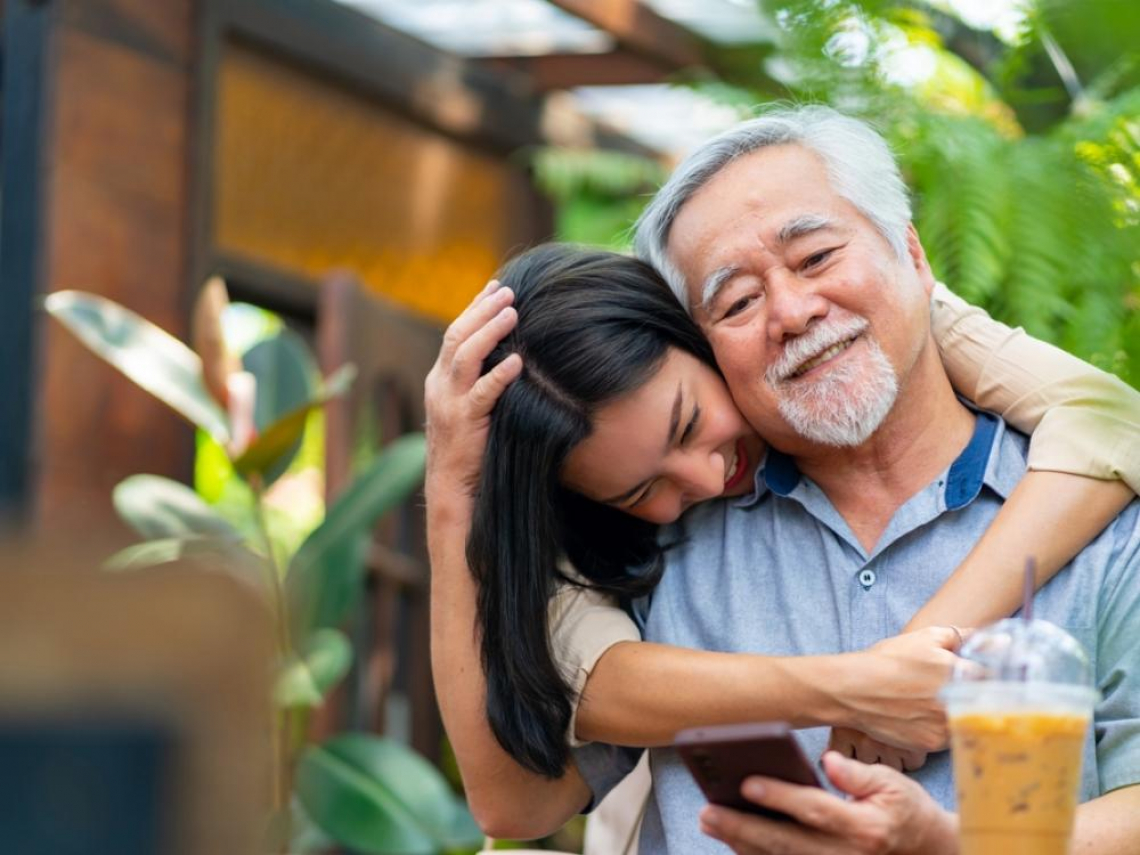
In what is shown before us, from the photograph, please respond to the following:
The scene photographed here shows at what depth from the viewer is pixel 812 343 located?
158cm

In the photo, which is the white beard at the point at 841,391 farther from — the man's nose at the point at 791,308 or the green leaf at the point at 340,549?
the green leaf at the point at 340,549

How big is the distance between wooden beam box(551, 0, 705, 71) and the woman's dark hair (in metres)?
2.53

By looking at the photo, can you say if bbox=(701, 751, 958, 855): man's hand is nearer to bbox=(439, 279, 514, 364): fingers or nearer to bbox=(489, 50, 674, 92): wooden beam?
bbox=(439, 279, 514, 364): fingers

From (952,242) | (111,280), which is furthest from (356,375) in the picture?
(952,242)

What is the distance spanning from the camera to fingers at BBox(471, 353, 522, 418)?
1597 millimetres

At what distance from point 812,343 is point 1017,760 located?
0.79m

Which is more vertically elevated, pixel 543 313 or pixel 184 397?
pixel 543 313

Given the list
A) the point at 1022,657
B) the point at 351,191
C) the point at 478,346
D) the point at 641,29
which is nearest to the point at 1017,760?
the point at 1022,657

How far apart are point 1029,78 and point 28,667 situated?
9.35ft

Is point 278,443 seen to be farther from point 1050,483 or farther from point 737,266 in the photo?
point 1050,483

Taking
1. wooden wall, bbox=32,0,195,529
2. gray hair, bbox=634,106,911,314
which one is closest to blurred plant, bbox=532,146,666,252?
wooden wall, bbox=32,0,195,529

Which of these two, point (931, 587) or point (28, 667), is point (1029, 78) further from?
point (28, 667)

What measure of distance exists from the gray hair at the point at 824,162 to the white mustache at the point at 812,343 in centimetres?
11

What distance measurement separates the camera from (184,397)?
10.2ft
